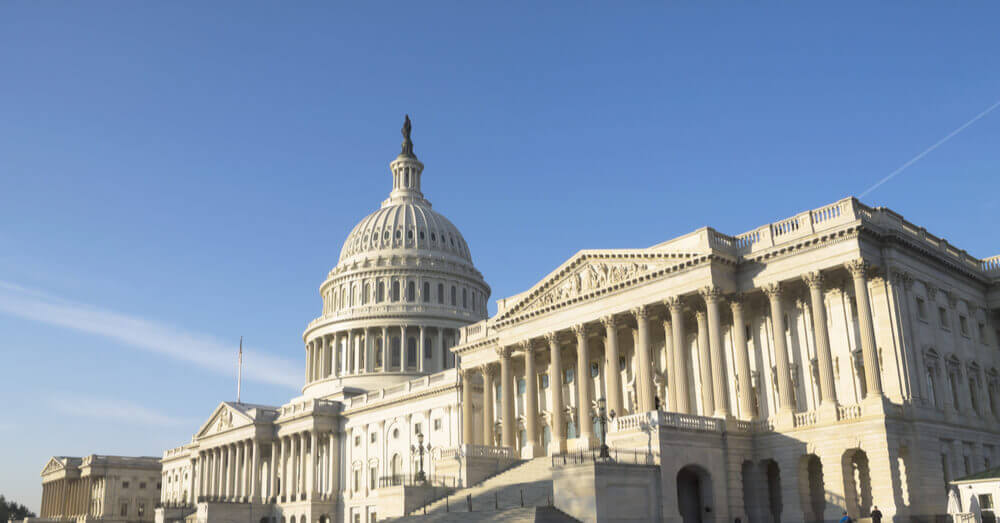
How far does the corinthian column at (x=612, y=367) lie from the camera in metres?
59.5

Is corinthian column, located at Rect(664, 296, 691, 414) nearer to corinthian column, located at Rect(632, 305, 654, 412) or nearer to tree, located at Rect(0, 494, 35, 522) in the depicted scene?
corinthian column, located at Rect(632, 305, 654, 412)

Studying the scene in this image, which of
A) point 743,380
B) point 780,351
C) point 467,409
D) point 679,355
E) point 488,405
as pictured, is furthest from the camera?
point 467,409

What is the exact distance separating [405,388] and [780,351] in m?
52.2

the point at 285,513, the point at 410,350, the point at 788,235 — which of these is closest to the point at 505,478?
the point at 788,235

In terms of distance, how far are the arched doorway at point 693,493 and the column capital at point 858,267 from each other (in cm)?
1334

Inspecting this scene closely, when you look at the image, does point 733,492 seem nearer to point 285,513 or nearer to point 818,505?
point 818,505

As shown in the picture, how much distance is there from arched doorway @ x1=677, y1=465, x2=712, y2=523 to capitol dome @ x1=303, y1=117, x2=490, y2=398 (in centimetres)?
6937

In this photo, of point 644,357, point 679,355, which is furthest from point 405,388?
point 679,355

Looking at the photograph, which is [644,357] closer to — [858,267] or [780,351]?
[780,351]

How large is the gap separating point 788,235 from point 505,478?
24.0 meters

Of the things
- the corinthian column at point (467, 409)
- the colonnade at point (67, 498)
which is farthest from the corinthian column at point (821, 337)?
the colonnade at point (67, 498)

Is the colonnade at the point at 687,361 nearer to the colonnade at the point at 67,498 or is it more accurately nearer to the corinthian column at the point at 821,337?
the corinthian column at the point at 821,337

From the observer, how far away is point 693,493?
51.2 metres

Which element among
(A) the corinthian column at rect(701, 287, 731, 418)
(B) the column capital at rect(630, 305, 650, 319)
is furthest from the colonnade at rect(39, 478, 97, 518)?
(A) the corinthian column at rect(701, 287, 731, 418)
